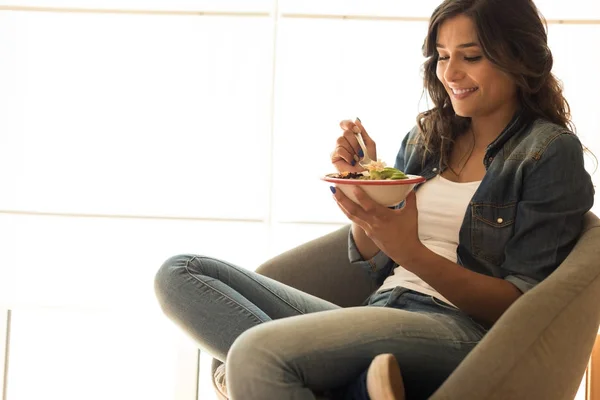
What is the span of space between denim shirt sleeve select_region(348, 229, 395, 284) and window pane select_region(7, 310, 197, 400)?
1.05 m

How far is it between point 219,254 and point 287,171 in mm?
343

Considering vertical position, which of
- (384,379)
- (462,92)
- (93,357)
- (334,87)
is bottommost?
(93,357)

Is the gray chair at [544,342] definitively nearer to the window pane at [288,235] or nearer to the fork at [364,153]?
the fork at [364,153]

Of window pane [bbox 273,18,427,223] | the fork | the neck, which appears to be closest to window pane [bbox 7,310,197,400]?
window pane [bbox 273,18,427,223]

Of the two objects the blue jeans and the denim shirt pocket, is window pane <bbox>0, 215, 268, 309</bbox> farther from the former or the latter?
the denim shirt pocket

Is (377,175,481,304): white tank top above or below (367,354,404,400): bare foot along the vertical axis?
above

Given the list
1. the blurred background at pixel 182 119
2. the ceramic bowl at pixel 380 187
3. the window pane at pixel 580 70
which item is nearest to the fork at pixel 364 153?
the ceramic bowl at pixel 380 187

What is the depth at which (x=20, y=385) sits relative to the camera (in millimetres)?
2730

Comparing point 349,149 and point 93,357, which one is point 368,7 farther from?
point 93,357

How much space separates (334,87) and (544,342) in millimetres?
1304

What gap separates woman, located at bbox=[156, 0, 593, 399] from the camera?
134 centimetres

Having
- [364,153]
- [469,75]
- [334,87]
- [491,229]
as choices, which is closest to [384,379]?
[491,229]

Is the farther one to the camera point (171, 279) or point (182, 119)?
point (182, 119)

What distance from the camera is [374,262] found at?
1774 millimetres
